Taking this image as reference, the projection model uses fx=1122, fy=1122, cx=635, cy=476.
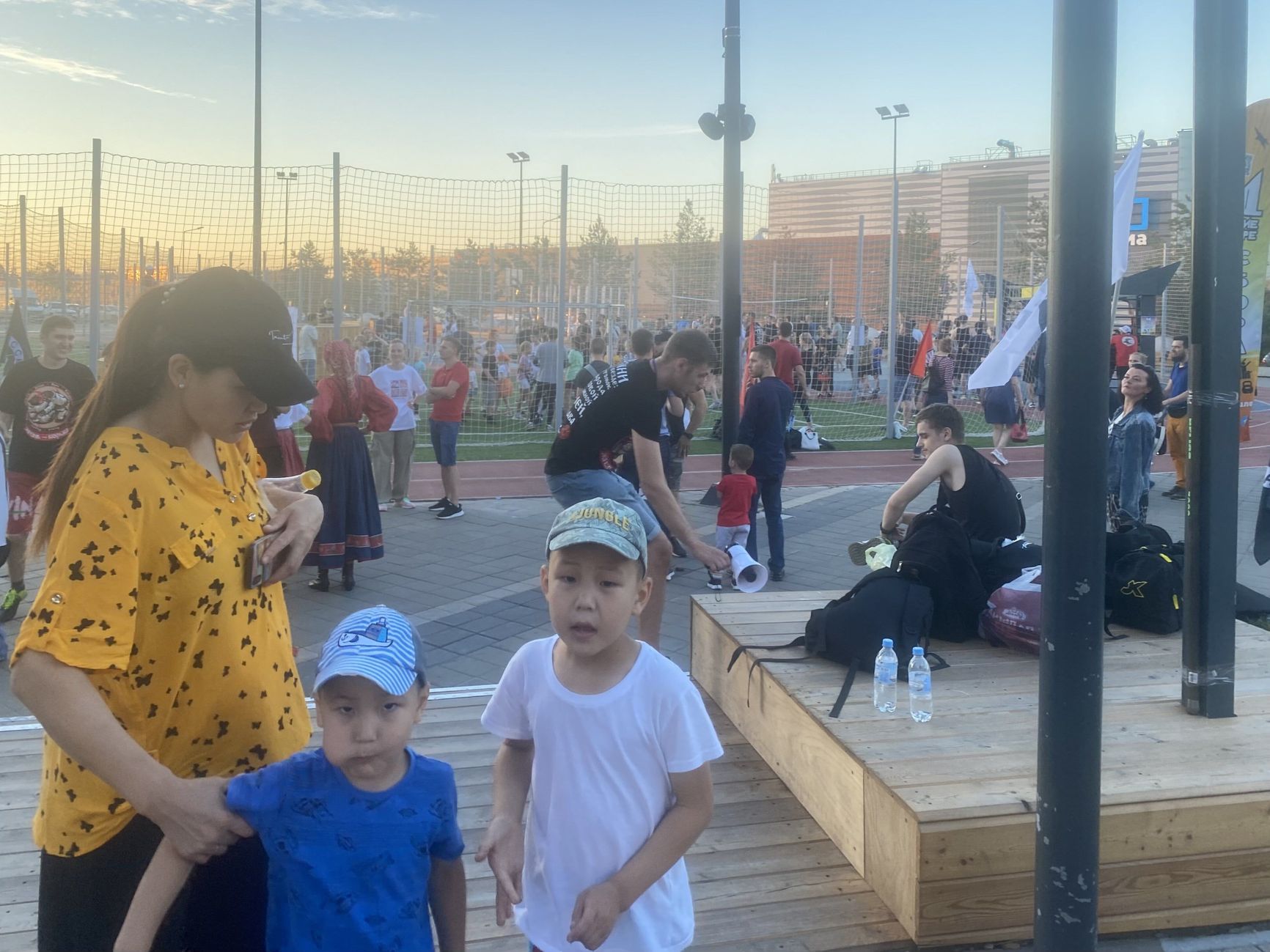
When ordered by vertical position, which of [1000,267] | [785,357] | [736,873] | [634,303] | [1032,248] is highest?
[1032,248]

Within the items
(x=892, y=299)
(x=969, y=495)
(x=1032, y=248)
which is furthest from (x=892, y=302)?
(x=969, y=495)

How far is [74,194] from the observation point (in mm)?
9617

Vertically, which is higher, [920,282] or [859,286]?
[920,282]

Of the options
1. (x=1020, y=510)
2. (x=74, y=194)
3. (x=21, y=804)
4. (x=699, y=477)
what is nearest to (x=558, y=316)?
(x=699, y=477)

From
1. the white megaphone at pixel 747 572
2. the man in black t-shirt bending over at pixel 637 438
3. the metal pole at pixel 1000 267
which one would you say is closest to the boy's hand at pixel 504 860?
the white megaphone at pixel 747 572

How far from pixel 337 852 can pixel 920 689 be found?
107 inches

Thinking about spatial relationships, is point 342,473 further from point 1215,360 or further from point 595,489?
point 1215,360

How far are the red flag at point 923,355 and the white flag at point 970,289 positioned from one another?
1560 mm

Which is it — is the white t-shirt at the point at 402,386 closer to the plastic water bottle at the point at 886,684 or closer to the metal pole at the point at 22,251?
the metal pole at the point at 22,251

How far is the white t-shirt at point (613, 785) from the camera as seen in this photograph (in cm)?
220

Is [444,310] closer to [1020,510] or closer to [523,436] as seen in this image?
[523,436]

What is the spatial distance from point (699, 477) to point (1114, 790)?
11.9 m

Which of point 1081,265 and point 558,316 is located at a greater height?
point 558,316

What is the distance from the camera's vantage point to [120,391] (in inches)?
77.0
